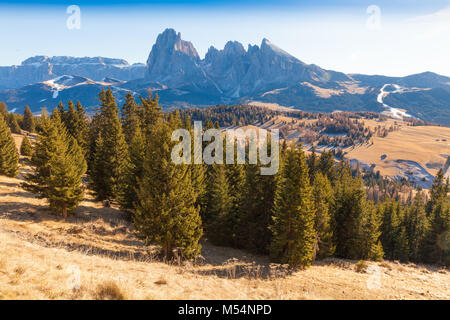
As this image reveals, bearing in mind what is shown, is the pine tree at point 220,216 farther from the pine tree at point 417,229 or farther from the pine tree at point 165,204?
the pine tree at point 417,229

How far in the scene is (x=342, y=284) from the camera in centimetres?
1850

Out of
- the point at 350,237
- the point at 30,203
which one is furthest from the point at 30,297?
the point at 350,237

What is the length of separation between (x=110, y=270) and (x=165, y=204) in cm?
862

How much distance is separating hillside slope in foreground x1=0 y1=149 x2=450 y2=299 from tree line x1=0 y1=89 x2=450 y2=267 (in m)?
2.20

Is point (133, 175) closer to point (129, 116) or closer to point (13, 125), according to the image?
point (129, 116)

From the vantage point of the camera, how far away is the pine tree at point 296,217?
24703 mm

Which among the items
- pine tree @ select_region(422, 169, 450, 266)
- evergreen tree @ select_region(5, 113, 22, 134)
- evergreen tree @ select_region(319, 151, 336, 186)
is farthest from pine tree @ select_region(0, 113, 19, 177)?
pine tree @ select_region(422, 169, 450, 266)

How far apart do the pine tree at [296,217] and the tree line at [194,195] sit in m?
0.10

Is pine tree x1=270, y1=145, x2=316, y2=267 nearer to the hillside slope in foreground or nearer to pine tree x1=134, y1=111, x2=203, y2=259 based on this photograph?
the hillside slope in foreground

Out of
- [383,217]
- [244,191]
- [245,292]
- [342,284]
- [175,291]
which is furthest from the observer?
[383,217]

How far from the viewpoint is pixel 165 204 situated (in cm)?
2053
